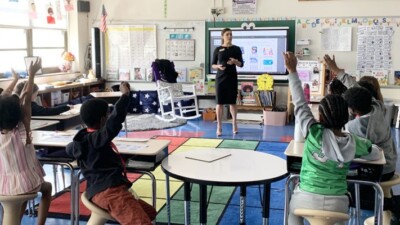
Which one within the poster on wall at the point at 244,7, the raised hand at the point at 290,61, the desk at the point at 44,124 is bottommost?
the desk at the point at 44,124

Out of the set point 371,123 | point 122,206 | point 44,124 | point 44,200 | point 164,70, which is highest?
point 164,70

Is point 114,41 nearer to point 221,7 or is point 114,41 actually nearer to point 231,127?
point 221,7

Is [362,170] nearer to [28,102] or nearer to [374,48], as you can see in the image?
[28,102]

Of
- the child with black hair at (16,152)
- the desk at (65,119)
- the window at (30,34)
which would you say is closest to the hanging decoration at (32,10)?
the window at (30,34)

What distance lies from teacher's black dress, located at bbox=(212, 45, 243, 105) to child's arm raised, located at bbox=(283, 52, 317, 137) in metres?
3.97

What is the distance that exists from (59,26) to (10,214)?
20.7 ft

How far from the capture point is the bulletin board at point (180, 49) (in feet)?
27.4

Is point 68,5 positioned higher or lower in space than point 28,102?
higher

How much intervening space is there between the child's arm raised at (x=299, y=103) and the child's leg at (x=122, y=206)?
97 centimetres

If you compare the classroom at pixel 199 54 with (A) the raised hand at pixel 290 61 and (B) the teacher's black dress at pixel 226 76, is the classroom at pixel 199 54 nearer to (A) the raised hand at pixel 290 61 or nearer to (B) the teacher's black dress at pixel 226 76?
(B) the teacher's black dress at pixel 226 76

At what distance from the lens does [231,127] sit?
23.7ft

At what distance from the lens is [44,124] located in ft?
12.2

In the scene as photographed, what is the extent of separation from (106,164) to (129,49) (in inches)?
254

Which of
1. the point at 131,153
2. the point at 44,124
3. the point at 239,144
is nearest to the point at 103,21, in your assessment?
the point at 239,144
